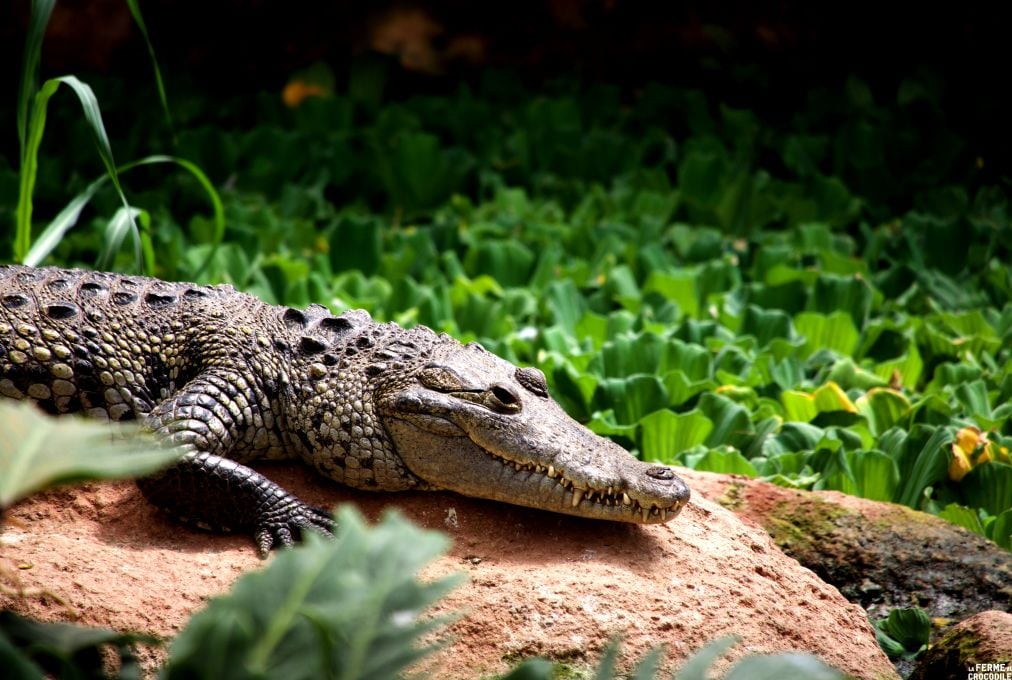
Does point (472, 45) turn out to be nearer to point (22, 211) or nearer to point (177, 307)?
point (22, 211)

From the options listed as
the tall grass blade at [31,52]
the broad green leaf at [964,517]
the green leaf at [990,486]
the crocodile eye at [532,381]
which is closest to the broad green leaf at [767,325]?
the green leaf at [990,486]

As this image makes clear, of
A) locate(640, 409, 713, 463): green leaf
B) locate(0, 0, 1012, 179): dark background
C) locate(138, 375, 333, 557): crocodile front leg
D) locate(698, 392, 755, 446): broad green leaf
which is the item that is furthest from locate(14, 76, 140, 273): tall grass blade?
locate(0, 0, 1012, 179): dark background

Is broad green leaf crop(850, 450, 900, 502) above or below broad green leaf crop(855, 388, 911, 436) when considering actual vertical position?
below

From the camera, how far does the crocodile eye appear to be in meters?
3.47

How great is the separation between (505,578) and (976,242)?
15.2 feet

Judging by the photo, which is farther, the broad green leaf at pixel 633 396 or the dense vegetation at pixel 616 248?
the broad green leaf at pixel 633 396

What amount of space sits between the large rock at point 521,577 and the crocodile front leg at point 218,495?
68 millimetres

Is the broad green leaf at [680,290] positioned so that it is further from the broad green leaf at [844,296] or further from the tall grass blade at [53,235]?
the tall grass blade at [53,235]

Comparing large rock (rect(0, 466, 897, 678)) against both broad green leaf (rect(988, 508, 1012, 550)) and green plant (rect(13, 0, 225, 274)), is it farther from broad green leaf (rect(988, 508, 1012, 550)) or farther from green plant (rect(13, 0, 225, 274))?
green plant (rect(13, 0, 225, 274))

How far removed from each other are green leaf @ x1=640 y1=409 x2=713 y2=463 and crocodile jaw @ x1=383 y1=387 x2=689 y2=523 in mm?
1022

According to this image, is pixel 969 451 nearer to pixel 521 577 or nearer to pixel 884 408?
pixel 884 408

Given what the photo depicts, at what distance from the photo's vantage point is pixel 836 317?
17.9 ft

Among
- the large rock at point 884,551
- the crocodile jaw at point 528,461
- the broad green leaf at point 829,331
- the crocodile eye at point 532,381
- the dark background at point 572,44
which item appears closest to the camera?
the crocodile jaw at point 528,461

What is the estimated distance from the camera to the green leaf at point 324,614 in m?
1.70
